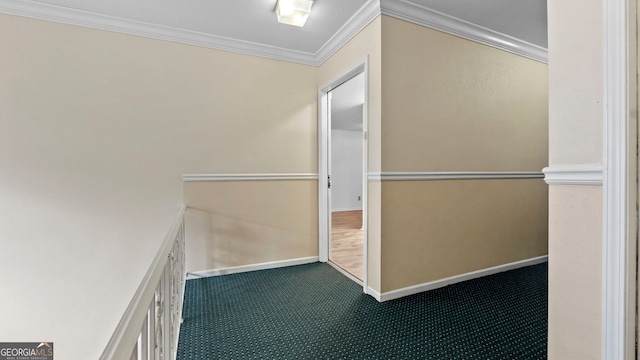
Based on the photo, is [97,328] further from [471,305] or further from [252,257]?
[471,305]

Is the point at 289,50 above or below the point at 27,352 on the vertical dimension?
above

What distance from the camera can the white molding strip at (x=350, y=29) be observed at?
6.52 ft

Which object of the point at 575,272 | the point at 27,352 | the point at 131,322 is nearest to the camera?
the point at 131,322

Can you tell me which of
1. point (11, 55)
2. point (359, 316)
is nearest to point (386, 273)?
point (359, 316)

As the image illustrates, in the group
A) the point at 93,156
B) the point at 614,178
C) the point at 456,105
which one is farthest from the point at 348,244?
the point at 614,178

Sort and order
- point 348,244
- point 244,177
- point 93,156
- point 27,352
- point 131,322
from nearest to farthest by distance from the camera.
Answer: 1. point 131,322
2. point 27,352
3. point 93,156
4. point 244,177
5. point 348,244

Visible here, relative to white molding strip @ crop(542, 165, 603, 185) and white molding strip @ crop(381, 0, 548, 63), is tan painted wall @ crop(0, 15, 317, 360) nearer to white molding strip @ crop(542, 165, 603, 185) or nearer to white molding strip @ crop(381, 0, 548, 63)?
white molding strip @ crop(381, 0, 548, 63)

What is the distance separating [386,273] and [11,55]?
10.4 ft

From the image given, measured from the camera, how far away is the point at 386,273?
6.63ft

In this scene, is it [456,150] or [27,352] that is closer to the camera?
[27,352]

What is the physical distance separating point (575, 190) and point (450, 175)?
4.53 ft

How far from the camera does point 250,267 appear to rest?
264 cm

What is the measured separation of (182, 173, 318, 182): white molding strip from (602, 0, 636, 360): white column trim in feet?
7.51

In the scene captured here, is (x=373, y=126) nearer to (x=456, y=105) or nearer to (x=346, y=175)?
(x=456, y=105)
